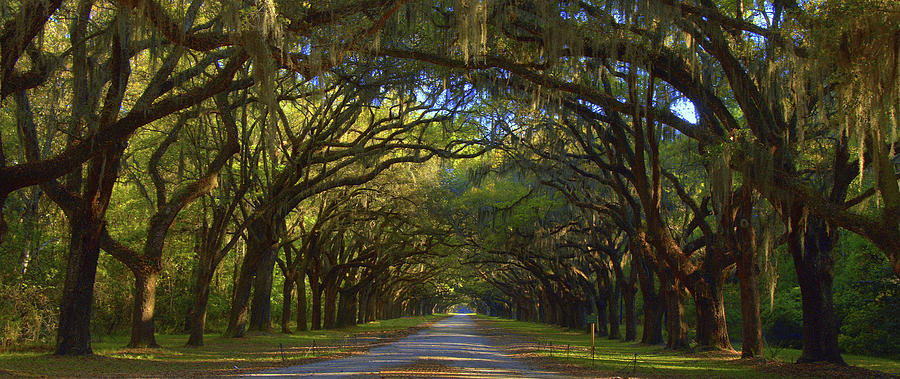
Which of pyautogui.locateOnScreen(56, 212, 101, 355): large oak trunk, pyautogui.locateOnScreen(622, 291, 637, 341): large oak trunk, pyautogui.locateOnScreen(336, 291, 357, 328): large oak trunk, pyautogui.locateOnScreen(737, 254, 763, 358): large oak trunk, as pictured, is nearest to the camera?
pyautogui.locateOnScreen(56, 212, 101, 355): large oak trunk

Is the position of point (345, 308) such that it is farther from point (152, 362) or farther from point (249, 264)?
point (152, 362)

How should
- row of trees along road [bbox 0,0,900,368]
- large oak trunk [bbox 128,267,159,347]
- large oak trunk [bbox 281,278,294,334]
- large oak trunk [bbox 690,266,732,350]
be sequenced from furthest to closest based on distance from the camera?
1. large oak trunk [bbox 281,278,294,334]
2. large oak trunk [bbox 690,266,732,350]
3. large oak trunk [bbox 128,267,159,347]
4. row of trees along road [bbox 0,0,900,368]

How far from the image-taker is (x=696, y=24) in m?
11.1

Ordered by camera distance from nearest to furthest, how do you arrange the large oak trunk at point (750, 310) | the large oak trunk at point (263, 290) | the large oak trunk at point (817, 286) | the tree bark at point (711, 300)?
the large oak trunk at point (817, 286), the large oak trunk at point (750, 310), the tree bark at point (711, 300), the large oak trunk at point (263, 290)

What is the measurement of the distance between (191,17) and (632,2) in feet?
22.4

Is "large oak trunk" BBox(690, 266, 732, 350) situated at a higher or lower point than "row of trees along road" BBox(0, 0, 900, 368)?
lower

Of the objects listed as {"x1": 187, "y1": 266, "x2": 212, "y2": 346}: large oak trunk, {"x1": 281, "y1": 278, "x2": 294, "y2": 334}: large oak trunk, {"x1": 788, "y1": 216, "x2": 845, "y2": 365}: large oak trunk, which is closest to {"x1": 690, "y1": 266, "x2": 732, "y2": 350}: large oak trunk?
{"x1": 788, "y1": 216, "x2": 845, "y2": 365}: large oak trunk

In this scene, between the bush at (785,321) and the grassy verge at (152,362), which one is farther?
the bush at (785,321)

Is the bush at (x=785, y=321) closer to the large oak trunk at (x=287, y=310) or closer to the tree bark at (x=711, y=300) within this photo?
the tree bark at (x=711, y=300)

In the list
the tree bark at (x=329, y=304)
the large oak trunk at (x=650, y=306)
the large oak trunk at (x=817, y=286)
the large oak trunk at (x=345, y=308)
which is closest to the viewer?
the large oak trunk at (x=817, y=286)

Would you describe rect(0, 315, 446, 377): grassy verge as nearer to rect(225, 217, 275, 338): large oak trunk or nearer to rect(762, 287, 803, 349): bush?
rect(225, 217, 275, 338): large oak trunk

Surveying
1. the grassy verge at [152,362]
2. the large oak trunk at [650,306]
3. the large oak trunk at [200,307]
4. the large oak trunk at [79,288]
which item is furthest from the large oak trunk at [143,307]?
the large oak trunk at [650,306]

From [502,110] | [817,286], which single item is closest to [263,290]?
[502,110]

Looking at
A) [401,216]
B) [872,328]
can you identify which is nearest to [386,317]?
[401,216]
